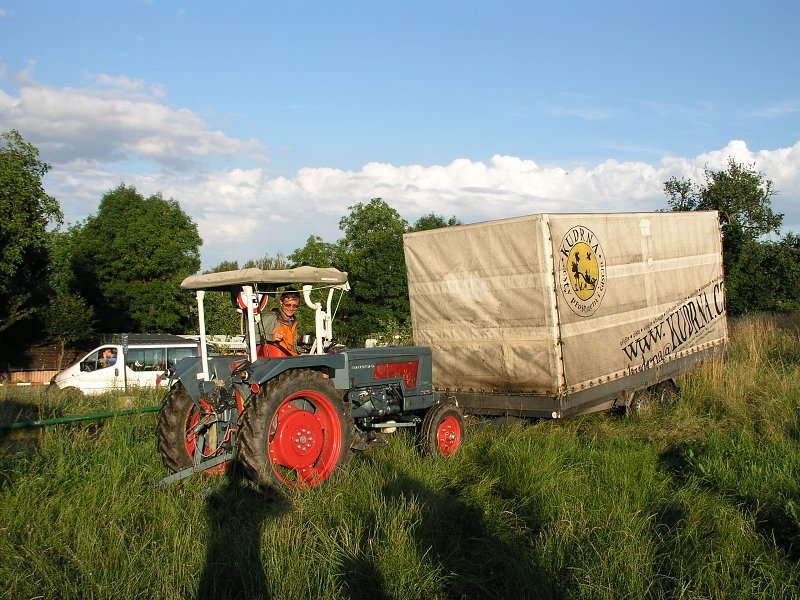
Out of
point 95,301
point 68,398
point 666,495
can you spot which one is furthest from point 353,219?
point 666,495

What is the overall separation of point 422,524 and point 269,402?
175 centimetres

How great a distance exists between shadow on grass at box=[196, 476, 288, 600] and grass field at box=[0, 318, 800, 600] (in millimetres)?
15

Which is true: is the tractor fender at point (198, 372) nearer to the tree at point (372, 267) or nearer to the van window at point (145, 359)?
the van window at point (145, 359)

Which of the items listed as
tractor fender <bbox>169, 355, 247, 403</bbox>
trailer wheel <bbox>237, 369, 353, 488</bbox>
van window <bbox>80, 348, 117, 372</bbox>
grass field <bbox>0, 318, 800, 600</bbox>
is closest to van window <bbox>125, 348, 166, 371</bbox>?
van window <bbox>80, 348, 117, 372</bbox>

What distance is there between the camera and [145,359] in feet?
60.7

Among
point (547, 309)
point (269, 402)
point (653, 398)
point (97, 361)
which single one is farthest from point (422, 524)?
point (97, 361)

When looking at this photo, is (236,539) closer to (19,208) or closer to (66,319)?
(19,208)

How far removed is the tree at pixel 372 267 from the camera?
34.6 metres

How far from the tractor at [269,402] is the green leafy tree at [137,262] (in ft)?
115

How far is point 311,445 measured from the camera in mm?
6465

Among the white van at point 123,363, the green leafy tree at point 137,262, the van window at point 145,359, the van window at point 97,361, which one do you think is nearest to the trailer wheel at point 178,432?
the white van at point 123,363

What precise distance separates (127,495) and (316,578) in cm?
218

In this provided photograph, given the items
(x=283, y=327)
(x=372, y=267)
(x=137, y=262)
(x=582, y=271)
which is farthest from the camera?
(x=137, y=262)

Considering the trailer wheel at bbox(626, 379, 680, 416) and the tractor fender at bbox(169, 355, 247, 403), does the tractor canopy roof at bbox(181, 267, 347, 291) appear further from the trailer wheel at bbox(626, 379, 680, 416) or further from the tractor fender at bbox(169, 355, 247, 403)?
the trailer wheel at bbox(626, 379, 680, 416)
